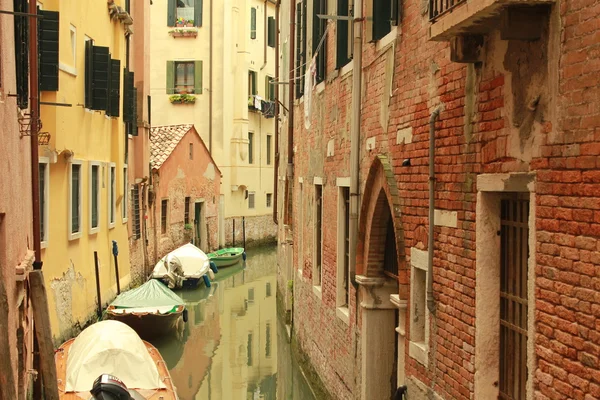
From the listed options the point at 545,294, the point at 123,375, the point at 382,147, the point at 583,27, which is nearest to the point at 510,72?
the point at 583,27

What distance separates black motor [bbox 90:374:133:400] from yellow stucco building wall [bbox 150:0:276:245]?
950 inches

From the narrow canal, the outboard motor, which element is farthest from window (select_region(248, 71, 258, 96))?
the outboard motor

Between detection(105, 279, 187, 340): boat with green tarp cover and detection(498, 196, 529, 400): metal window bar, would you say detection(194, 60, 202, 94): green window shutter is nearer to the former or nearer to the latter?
detection(105, 279, 187, 340): boat with green tarp cover

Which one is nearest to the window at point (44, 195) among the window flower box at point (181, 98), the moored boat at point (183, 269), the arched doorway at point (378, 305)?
the arched doorway at point (378, 305)

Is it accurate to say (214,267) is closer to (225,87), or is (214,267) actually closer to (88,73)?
(225,87)

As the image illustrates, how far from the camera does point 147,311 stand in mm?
16531

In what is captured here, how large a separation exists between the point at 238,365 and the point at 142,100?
898 cm

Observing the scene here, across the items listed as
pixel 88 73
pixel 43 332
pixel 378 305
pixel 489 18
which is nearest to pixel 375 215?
pixel 378 305

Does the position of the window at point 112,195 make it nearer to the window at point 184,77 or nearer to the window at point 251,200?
the window at point 184,77

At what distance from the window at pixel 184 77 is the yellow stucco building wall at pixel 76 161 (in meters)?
14.4

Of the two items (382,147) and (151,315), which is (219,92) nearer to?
(151,315)

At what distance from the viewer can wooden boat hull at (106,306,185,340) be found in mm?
16344

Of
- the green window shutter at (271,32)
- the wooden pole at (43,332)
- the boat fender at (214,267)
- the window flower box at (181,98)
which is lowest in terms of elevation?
the boat fender at (214,267)

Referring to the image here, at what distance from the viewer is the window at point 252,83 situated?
35.4 m
